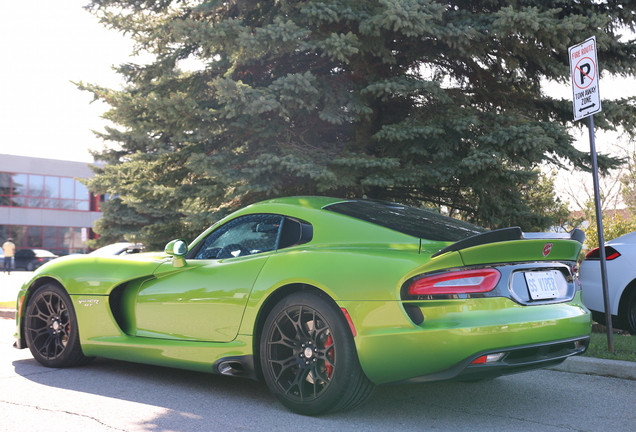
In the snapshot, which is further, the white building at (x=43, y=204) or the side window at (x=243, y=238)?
the white building at (x=43, y=204)

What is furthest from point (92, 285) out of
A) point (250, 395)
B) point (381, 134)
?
point (381, 134)

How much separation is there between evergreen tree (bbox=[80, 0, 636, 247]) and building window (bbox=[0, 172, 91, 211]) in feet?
123

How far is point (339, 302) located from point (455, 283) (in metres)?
0.70

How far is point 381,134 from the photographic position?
9.68 metres

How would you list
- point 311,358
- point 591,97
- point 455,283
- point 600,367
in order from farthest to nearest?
point 591,97, point 600,367, point 311,358, point 455,283

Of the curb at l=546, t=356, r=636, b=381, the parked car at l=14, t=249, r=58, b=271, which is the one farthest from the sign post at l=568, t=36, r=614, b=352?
the parked car at l=14, t=249, r=58, b=271

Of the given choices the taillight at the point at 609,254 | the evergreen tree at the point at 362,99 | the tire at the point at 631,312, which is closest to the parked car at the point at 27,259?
the evergreen tree at the point at 362,99

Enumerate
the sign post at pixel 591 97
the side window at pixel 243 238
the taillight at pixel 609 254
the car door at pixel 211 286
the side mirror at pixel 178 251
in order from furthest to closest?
the taillight at pixel 609 254
the sign post at pixel 591 97
the side mirror at pixel 178 251
the side window at pixel 243 238
the car door at pixel 211 286

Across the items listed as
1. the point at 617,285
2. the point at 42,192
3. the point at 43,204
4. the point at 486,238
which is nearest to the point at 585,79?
the point at 617,285

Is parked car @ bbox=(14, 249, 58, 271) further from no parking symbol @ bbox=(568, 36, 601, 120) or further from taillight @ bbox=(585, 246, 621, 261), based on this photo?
no parking symbol @ bbox=(568, 36, 601, 120)

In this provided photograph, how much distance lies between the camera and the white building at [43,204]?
4466 cm

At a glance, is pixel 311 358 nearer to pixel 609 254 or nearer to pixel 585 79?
pixel 585 79

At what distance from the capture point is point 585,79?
6102mm

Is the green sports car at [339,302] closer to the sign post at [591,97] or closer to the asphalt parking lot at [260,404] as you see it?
the asphalt parking lot at [260,404]
